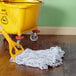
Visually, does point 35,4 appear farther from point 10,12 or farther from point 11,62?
point 11,62

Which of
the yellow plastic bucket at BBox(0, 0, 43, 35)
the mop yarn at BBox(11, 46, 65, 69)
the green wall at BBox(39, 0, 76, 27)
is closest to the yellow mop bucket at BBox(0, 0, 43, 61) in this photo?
the yellow plastic bucket at BBox(0, 0, 43, 35)

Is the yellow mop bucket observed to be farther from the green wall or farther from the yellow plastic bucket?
the green wall

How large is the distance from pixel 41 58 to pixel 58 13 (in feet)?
2.99

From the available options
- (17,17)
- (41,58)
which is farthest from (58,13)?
(41,58)

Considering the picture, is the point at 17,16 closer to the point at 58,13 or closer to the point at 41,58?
the point at 41,58

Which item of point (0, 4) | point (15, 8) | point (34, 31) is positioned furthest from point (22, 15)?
point (34, 31)

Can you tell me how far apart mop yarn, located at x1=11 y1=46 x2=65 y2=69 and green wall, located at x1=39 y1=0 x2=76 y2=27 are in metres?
0.73

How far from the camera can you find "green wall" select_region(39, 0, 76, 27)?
85.0 inches

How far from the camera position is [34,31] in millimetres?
1959

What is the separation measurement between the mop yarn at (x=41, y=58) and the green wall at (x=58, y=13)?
73 centimetres

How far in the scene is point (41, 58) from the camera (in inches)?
55.7

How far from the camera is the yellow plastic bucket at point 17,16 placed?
1.62 m

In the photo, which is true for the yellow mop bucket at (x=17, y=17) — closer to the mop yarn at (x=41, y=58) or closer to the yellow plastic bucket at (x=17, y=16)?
the yellow plastic bucket at (x=17, y=16)

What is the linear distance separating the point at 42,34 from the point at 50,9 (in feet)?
0.99
